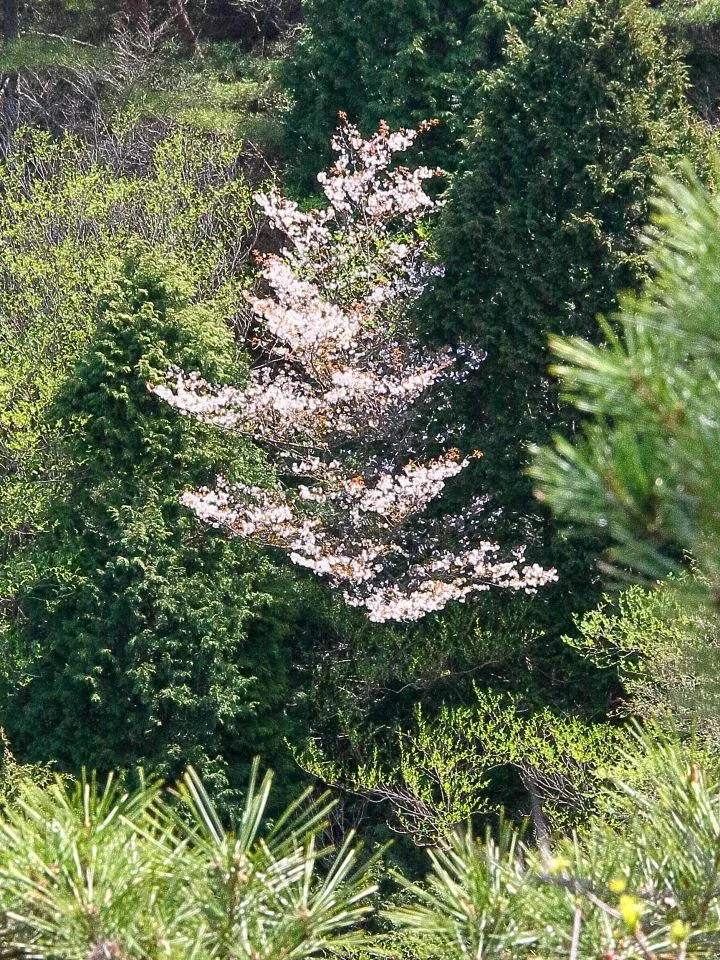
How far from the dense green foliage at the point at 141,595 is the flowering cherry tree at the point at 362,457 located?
28 cm

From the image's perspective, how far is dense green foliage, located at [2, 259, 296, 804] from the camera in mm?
8609

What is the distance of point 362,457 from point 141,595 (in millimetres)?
1943

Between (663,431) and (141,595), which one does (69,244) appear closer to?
(141,595)

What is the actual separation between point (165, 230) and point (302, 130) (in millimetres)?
2009

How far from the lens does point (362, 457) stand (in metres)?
9.34

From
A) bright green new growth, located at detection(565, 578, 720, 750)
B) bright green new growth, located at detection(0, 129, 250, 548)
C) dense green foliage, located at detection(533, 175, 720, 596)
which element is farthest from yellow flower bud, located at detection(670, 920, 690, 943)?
bright green new growth, located at detection(0, 129, 250, 548)

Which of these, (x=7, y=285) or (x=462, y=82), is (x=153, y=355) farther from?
(x=462, y=82)

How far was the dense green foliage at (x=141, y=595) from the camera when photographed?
339 inches

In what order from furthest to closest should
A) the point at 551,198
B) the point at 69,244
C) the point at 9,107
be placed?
1. the point at 9,107
2. the point at 69,244
3. the point at 551,198

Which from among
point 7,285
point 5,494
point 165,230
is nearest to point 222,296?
point 165,230

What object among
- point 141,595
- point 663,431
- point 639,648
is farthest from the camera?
point 141,595

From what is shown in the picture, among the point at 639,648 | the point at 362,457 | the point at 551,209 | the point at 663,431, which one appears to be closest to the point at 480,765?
the point at 639,648

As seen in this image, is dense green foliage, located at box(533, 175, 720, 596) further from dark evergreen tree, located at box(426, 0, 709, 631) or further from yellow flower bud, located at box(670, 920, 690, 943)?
dark evergreen tree, located at box(426, 0, 709, 631)

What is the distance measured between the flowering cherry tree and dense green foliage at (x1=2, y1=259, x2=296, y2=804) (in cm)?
28
